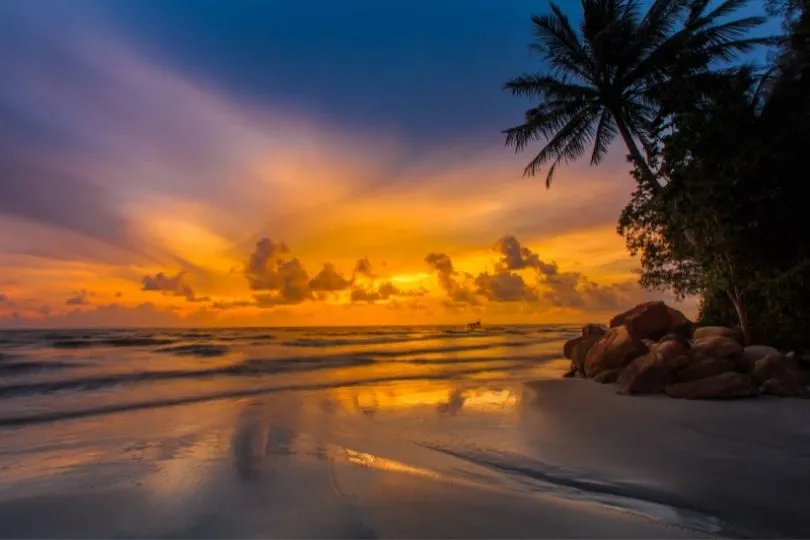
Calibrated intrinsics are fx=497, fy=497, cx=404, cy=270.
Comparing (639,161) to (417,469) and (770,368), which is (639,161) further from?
(417,469)

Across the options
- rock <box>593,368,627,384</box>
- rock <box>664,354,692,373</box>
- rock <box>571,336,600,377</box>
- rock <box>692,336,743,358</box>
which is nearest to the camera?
rock <box>664,354,692,373</box>

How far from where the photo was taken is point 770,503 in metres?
4.21

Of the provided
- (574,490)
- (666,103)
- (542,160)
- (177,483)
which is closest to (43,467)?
(177,483)

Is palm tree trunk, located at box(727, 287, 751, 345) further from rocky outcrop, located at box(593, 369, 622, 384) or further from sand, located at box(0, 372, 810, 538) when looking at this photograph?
sand, located at box(0, 372, 810, 538)

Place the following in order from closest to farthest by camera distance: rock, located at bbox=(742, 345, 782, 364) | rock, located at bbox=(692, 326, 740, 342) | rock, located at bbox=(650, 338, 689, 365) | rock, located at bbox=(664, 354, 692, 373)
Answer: rock, located at bbox=(664, 354, 692, 373), rock, located at bbox=(650, 338, 689, 365), rock, located at bbox=(742, 345, 782, 364), rock, located at bbox=(692, 326, 740, 342)

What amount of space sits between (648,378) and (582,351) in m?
4.63

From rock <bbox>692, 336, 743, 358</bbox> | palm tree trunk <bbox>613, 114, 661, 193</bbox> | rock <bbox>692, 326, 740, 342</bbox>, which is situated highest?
palm tree trunk <bbox>613, 114, 661, 193</bbox>

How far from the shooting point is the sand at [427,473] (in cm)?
394

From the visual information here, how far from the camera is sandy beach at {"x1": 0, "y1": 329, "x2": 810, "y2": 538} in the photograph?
3957 millimetres

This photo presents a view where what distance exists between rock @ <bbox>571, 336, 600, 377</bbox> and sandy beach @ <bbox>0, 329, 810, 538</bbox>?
4.06 m

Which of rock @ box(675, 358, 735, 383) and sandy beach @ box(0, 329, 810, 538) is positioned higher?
rock @ box(675, 358, 735, 383)

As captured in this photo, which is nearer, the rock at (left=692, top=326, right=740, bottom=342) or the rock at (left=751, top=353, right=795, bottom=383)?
the rock at (left=751, top=353, right=795, bottom=383)

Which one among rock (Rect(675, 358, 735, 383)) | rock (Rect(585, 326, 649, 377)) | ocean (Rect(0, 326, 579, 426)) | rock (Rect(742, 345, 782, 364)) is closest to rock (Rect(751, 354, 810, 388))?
rock (Rect(675, 358, 735, 383))

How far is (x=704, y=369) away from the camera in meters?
10.1
